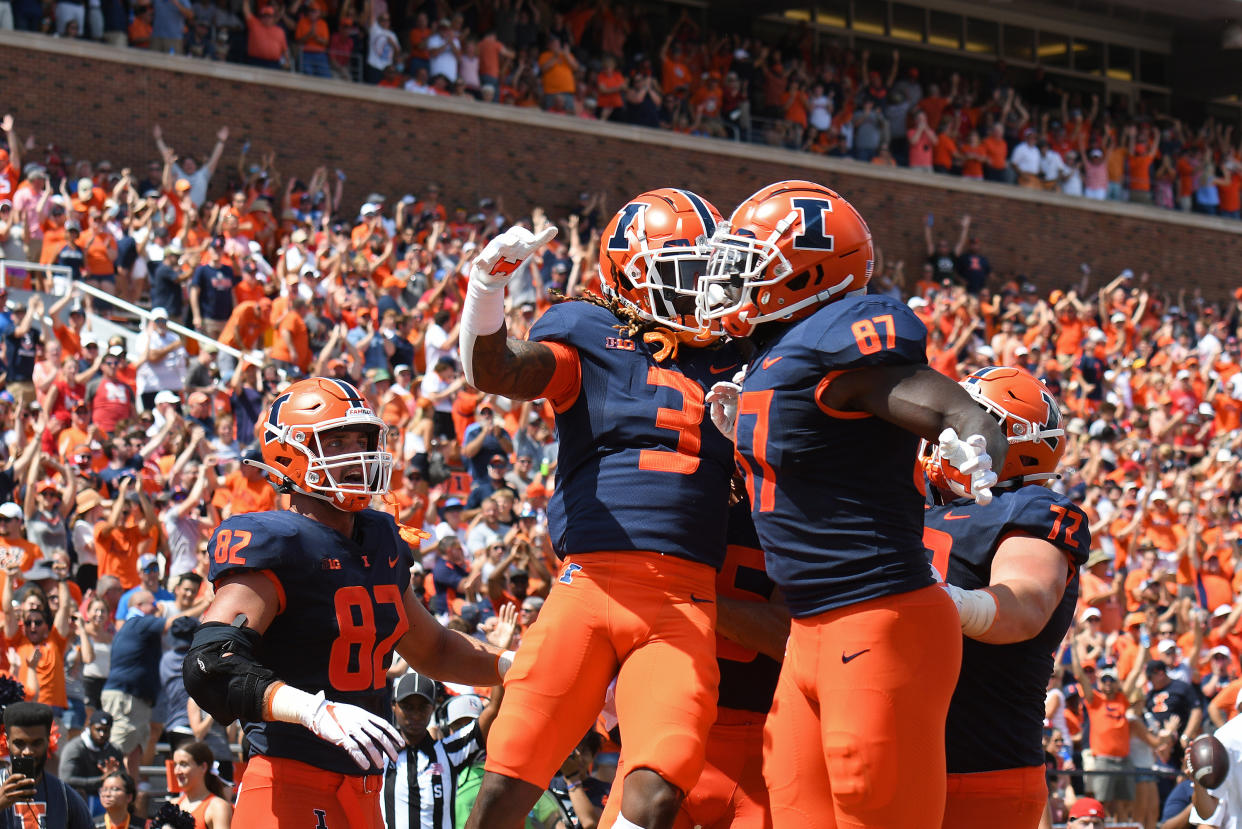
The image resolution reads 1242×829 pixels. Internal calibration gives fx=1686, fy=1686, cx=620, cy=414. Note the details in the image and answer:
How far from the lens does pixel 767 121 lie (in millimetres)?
23688

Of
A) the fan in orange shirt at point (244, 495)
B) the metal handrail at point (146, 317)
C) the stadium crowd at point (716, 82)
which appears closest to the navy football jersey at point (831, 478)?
the fan in orange shirt at point (244, 495)

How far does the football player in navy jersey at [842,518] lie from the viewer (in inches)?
147

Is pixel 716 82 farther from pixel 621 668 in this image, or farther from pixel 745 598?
pixel 621 668

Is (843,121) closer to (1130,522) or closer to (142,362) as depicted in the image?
(1130,522)

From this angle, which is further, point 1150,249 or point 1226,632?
point 1150,249

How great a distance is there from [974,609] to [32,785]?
3.31 m

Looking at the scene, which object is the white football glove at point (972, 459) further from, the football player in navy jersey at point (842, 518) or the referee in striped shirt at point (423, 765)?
the referee in striped shirt at point (423, 765)

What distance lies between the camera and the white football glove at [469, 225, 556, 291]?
13.8ft

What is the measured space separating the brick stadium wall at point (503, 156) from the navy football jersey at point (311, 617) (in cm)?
1475

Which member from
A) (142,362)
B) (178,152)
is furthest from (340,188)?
(142,362)

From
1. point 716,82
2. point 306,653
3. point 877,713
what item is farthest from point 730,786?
point 716,82

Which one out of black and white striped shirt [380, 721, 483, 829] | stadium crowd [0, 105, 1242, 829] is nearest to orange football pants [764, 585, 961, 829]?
stadium crowd [0, 105, 1242, 829]

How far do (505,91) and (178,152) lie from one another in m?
4.54

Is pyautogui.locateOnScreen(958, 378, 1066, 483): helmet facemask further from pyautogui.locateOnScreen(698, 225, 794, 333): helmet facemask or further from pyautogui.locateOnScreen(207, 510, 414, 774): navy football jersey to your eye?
pyautogui.locateOnScreen(207, 510, 414, 774): navy football jersey
